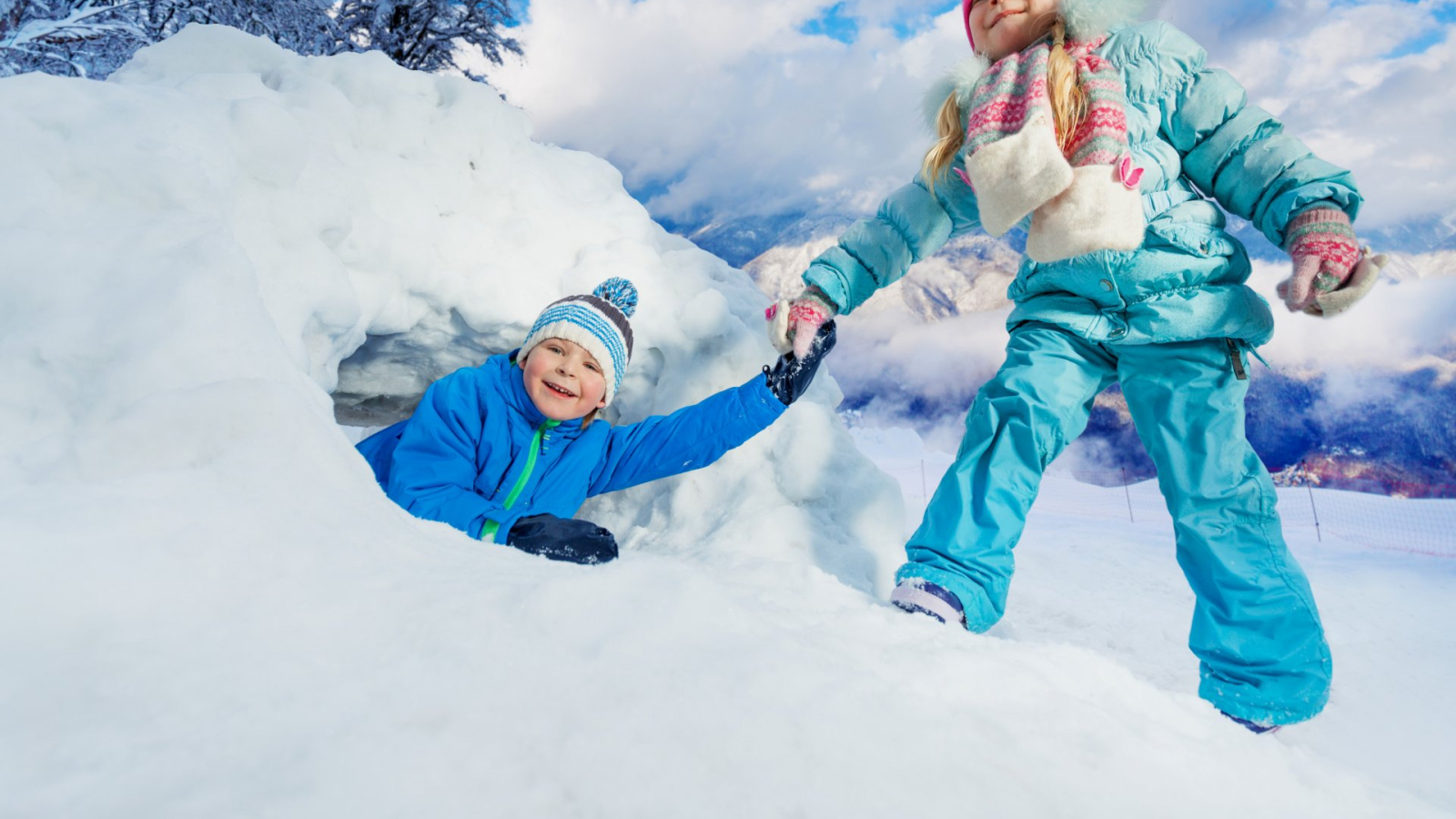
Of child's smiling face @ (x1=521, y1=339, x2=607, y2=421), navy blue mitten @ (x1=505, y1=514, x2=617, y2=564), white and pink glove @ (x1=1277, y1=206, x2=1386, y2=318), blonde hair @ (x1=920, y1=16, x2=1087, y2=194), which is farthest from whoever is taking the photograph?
child's smiling face @ (x1=521, y1=339, x2=607, y2=421)

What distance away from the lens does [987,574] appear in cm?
130

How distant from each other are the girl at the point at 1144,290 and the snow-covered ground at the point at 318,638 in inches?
15.1

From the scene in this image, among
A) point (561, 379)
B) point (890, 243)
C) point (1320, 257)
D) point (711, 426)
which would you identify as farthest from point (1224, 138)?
point (561, 379)

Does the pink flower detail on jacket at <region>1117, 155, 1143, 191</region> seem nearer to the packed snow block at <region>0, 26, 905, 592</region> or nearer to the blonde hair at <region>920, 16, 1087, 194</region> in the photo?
the blonde hair at <region>920, 16, 1087, 194</region>

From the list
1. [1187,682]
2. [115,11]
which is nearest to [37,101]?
[1187,682]

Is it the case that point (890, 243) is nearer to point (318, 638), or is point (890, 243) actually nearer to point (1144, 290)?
point (1144, 290)

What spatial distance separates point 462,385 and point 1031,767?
1.60 metres

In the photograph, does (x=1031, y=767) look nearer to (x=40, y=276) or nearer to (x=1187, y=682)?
(x=40, y=276)

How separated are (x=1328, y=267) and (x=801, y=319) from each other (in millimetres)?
1018

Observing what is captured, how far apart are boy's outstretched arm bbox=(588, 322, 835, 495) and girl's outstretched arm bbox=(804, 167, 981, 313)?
13 centimetres

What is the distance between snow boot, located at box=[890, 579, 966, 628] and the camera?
3.93 ft

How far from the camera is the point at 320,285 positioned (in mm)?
1379

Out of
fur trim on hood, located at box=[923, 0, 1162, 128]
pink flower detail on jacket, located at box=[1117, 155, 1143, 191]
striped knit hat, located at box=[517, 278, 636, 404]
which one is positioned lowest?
striped knit hat, located at box=[517, 278, 636, 404]

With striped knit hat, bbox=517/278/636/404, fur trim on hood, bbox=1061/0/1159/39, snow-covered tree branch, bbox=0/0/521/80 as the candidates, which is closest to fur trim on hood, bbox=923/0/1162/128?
fur trim on hood, bbox=1061/0/1159/39
